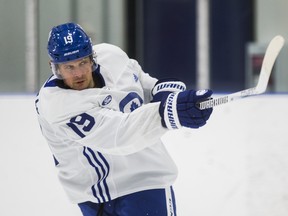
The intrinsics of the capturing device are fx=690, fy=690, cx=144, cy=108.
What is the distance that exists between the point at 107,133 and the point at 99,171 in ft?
1.03

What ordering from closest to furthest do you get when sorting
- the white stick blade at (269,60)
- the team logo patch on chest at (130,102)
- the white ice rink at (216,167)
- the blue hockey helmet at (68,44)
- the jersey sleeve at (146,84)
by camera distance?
the white stick blade at (269,60) < the blue hockey helmet at (68,44) < the team logo patch on chest at (130,102) < the jersey sleeve at (146,84) < the white ice rink at (216,167)

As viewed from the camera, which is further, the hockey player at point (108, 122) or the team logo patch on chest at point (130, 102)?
the team logo patch on chest at point (130, 102)

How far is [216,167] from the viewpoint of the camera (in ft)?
9.42

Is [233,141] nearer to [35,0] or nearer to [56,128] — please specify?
[56,128]

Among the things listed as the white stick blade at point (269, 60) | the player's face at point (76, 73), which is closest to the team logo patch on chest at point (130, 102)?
the player's face at point (76, 73)

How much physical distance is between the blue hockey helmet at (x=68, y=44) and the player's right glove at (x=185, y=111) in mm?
350

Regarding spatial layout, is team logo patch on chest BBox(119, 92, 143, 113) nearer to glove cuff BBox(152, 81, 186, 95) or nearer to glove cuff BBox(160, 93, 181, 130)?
glove cuff BBox(152, 81, 186, 95)

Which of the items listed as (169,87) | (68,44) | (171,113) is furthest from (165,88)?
(171,113)

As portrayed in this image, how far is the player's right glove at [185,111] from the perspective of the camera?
5.62 ft

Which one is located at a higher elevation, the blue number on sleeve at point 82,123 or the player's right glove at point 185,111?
the player's right glove at point 185,111

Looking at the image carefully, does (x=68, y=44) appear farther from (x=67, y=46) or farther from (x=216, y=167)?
(x=216, y=167)

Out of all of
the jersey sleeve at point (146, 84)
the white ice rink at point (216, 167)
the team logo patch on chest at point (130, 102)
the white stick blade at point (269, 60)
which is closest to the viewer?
the white stick blade at point (269, 60)

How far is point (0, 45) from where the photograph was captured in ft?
12.9

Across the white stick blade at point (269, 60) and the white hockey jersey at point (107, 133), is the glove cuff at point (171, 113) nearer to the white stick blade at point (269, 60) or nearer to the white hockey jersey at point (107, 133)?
the white hockey jersey at point (107, 133)
